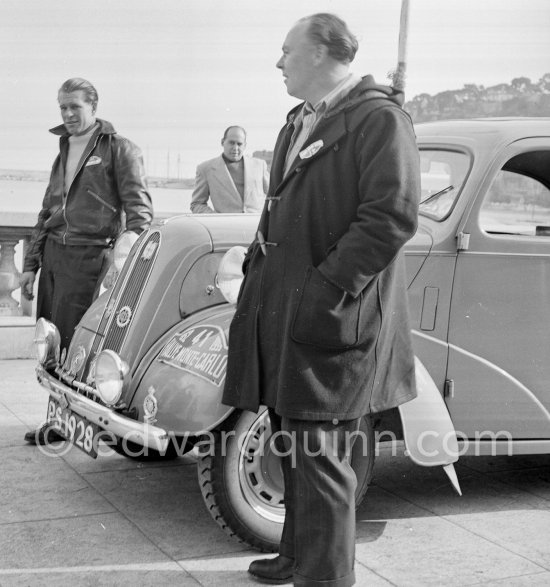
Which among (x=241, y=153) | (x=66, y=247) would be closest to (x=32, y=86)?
(x=241, y=153)

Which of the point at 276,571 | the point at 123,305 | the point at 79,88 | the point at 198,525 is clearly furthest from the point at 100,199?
the point at 276,571

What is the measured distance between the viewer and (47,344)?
4.76 m

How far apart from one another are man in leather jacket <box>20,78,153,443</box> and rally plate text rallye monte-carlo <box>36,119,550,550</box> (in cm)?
66

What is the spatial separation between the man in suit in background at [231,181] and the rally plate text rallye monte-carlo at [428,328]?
3.77m

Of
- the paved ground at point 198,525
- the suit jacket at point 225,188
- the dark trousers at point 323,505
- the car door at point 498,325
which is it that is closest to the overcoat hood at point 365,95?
the dark trousers at point 323,505

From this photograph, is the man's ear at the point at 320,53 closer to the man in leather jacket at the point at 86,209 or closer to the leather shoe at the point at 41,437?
the man in leather jacket at the point at 86,209

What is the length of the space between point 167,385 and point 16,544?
834mm

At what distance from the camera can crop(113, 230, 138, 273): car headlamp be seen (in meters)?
4.91

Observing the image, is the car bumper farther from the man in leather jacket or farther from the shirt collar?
Answer: the shirt collar

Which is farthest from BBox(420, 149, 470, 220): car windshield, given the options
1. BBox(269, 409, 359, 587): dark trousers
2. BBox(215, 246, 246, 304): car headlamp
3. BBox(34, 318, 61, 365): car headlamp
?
BBox(34, 318, 61, 365): car headlamp

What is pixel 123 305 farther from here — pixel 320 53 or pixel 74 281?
pixel 320 53

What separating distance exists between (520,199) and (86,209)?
2257mm

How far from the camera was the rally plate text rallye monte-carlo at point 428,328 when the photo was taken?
3904 millimetres

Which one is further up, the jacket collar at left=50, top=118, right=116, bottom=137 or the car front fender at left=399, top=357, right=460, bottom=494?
the jacket collar at left=50, top=118, right=116, bottom=137
